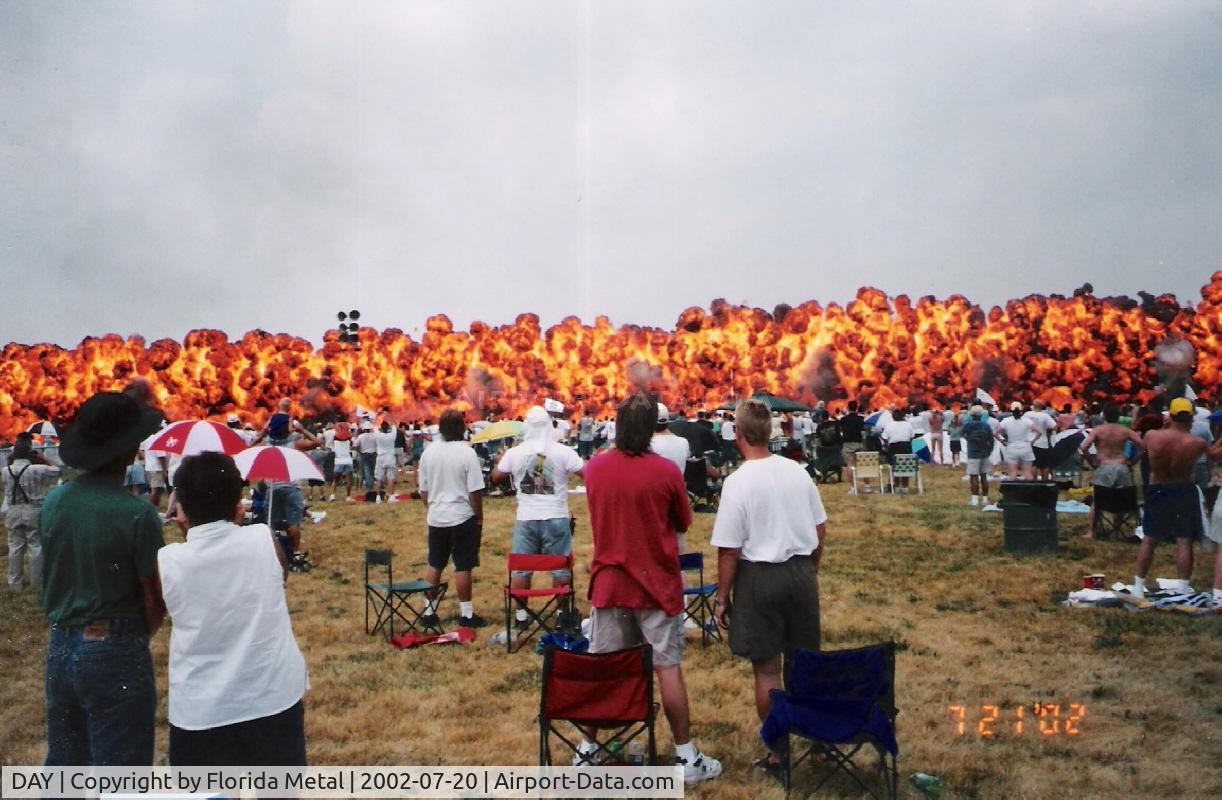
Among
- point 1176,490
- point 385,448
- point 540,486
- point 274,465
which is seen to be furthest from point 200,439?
point 385,448

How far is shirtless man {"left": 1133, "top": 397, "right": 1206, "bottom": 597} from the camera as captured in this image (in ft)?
27.6

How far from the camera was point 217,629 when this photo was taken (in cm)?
304

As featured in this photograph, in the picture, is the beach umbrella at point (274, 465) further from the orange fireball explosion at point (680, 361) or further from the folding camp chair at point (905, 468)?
the orange fireball explosion at point (680, 361)

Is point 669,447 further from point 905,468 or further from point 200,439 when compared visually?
point 905,468

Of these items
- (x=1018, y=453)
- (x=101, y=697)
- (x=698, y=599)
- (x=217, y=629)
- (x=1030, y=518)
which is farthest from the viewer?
(x=1018, y=453)

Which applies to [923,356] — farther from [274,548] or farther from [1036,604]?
[274,548]

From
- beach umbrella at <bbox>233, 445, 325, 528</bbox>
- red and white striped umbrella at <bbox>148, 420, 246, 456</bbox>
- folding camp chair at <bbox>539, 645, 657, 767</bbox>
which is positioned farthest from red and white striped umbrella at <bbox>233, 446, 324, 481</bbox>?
folding camp chair at <bbox>539, 645, 657, 767</bbox>

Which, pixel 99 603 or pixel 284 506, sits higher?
pixel 99 603

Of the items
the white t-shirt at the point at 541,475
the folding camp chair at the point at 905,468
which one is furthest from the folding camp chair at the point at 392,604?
the folding camp chair at the point at 905,468

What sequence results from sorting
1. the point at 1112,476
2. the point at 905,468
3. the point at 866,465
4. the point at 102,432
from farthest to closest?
1. the point at 866,465
2. the point at 905,468
3. the point at 1112,476
4. the point at 102,432

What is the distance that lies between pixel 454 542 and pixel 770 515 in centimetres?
424

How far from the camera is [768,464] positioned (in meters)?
4.59

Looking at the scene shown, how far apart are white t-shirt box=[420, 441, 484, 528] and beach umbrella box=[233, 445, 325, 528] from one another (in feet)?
3.48

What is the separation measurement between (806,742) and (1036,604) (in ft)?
15.5
